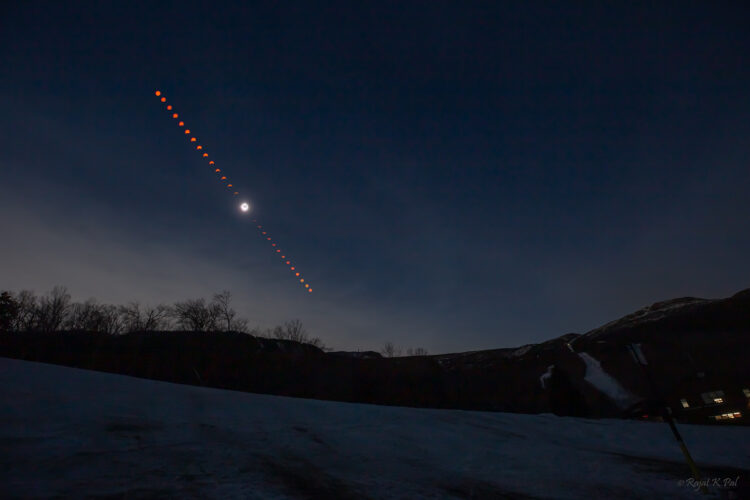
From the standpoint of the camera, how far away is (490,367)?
53.2m

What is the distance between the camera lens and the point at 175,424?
6.93m

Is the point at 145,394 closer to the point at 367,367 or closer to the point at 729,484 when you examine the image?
the point at 729,484

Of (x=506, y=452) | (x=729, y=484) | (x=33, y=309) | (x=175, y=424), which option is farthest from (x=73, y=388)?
(x=33, y=309)

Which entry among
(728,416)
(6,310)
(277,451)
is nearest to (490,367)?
(728,416)

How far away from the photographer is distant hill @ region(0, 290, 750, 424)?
3759 centimetres

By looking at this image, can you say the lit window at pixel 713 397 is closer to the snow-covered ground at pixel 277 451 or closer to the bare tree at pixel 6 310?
the snow-covered ground at pixel 277 451

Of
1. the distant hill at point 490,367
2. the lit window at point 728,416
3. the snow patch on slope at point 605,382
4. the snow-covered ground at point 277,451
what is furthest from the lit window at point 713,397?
the snow-covered ground at point 277,451

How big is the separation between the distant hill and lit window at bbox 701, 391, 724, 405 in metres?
0.09

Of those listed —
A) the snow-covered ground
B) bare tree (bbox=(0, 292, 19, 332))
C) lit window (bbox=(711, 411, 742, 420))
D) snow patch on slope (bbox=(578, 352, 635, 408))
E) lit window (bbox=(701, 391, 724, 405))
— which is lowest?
the snow-covered ground

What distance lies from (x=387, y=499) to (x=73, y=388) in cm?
901

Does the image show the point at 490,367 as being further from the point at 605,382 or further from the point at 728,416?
the point at 728,416

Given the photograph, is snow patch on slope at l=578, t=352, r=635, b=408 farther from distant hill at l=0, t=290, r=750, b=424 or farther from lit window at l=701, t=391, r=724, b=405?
lit window at l=701, t=391, r=724, b=405

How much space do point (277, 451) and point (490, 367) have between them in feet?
176

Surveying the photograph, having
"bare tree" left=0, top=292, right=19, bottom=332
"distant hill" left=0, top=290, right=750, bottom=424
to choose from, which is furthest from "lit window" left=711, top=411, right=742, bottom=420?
"bare tree" left=0, top=292, right=19, bottom=332
